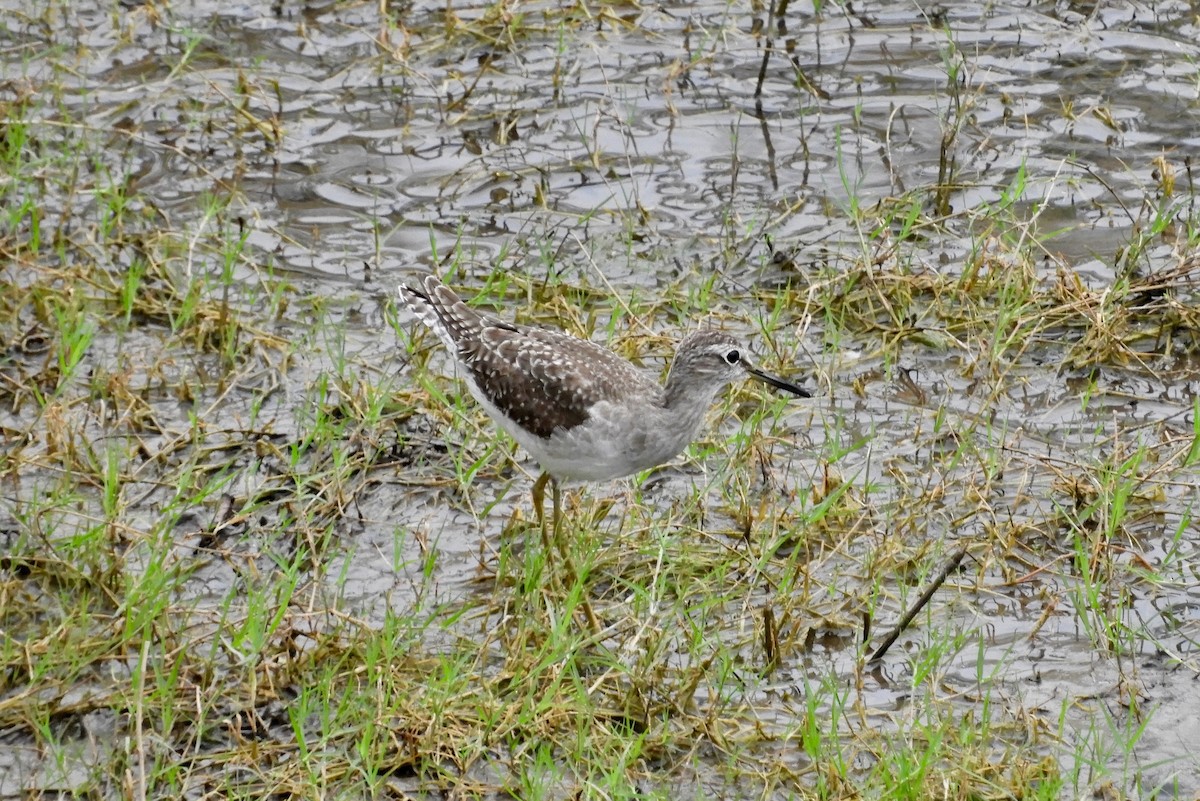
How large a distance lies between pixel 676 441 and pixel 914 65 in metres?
4.68

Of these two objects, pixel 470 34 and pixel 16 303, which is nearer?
pixel 16 303

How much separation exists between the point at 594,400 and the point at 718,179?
3223 mm

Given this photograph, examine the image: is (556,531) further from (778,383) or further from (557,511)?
(778,383)

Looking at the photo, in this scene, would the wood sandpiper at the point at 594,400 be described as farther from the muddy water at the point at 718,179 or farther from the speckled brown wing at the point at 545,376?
the muddy water at the point at 718,179

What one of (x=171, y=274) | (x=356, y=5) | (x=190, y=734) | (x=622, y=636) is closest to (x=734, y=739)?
(x=622, y=636)

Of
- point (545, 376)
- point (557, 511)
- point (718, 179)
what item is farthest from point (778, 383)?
point (718, 179)

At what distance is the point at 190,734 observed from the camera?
6023mm

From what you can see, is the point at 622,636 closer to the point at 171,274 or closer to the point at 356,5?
the point at 171,274

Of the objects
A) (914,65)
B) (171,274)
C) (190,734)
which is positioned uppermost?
(914,65)

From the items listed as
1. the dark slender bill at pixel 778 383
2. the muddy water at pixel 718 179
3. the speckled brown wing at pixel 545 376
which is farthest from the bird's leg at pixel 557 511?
the dark slender bill at pixel 778 383

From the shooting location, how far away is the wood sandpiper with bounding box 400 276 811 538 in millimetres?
6836

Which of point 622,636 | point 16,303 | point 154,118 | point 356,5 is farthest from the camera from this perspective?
point 356,5

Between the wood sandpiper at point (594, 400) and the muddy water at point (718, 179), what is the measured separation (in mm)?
594

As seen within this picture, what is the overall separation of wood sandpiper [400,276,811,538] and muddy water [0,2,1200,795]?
0.59 meters
